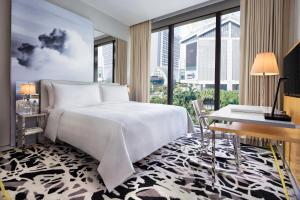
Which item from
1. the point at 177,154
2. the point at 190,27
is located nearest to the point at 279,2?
the point at 190,27

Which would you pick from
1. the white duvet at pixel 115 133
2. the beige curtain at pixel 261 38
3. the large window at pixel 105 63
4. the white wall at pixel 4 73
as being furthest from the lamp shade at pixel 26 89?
the beige curtain at pixel 261 38

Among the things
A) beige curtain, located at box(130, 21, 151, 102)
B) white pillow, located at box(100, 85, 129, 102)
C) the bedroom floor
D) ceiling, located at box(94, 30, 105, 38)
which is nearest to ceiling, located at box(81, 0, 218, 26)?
beige curtain, located at box(130, 21, 151, 102)

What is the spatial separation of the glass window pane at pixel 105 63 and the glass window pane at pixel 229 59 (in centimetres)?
259

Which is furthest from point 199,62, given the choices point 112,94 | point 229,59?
point 112,94

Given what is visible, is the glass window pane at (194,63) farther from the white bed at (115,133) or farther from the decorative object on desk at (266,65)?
the decorative object on desk at (266,65)

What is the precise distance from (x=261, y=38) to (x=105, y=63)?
10.4ft

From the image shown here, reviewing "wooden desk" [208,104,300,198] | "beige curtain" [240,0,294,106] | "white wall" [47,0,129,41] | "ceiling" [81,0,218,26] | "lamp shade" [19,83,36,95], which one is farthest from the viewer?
"ceiling" [81,0,218,26]

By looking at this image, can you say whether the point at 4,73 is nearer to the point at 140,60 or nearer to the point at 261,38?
the point at 140,60

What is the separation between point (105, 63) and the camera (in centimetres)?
409

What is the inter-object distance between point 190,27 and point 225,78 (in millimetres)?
1585

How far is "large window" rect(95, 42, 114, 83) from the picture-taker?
390 cm

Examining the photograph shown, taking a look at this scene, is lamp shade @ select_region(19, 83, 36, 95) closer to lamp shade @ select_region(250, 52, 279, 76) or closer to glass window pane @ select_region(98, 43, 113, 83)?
glass window pane @ select_region(98, 43, 113, 83)

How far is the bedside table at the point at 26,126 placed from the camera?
2498mm

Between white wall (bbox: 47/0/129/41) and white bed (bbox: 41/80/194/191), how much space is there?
5.22ft
